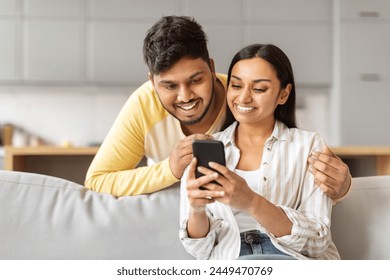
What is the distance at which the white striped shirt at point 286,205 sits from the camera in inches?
29.7

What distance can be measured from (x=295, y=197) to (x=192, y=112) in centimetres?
23

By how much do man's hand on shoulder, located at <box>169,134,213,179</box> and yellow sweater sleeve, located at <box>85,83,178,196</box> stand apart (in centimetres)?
5

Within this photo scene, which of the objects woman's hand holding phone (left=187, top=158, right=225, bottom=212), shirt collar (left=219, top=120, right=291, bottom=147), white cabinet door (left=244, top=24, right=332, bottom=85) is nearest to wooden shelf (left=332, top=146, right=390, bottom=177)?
white cabinet door (left=244, top=24, right=332, bottom=85)

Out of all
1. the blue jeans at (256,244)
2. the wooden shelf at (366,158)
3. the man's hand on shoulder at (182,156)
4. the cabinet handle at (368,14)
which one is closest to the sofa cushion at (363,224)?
the blue jeans at (256,244)

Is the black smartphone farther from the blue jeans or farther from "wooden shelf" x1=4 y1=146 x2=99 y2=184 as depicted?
"wooden shelf" x1=4 y1=146 x2=99 y2=184

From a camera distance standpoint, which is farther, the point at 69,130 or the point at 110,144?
the point at 69,130

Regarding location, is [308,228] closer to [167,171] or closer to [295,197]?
[295,197]

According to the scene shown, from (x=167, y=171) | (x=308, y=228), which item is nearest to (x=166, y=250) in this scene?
(x=167, y=171)

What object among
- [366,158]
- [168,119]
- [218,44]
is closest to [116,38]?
[218,44]

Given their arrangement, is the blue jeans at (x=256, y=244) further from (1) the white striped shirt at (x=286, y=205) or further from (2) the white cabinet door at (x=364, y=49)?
(2) the white cabinet door at (x=364, y=49)

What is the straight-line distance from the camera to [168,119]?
40.2 inches

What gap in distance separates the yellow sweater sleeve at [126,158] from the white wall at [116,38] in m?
1.88

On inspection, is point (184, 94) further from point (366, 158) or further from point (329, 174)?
point (366, 158)

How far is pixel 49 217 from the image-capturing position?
2.75 feet
